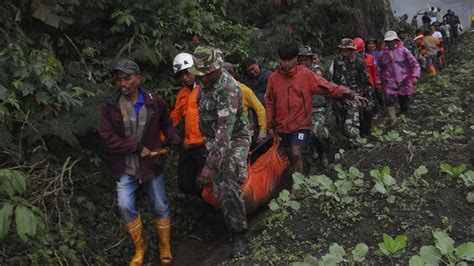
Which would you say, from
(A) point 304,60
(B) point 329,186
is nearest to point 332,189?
(B) point 329,186

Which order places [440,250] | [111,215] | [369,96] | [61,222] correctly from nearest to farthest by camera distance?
[440,250], [61,222], [111,215], [369,96]

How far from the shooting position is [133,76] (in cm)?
464

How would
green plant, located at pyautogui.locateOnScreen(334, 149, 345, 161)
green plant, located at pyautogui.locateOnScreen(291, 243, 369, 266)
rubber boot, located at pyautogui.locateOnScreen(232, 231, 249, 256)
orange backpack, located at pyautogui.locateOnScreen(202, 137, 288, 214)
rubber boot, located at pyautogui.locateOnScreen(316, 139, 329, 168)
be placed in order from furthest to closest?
rubber boot, located at pyautogui.locateOnScreen(316, 139, 329, 168)
green plant, located at pyautogui.locateOnScreen(334, 149, 345, 161)
orange backpack, located at pyautogui.locateOnScreen(202, 137, 288, 214)
rubber boot, located at pyautogui.locateOnScreen(232, 231, 249, 256)
green plant, located at pyautogui.locateOnScreen(291, 243, 369, 266)

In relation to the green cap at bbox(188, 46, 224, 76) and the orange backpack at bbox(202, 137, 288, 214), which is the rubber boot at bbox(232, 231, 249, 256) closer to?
the orange backpack at bbox(202, 137, 288, 214)

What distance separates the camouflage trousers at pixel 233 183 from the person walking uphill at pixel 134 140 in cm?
65

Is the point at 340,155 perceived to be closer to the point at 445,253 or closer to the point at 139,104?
the point at 139,104

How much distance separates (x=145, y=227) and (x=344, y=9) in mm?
9011

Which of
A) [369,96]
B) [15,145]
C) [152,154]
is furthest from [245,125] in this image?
[369,96]

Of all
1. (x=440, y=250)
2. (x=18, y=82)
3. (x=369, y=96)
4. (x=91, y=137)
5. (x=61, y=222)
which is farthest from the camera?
(x=369, y=96)

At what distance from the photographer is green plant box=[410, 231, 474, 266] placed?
330 cm

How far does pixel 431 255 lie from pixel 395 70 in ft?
19.6

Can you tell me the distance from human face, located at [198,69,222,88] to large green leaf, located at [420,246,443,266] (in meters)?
2.28

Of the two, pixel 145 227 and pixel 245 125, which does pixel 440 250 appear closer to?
pixel 245 125

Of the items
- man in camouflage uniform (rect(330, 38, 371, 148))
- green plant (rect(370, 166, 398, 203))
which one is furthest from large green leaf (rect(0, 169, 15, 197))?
man in camouflage uniform (rect(330, 38, 371, 148))
